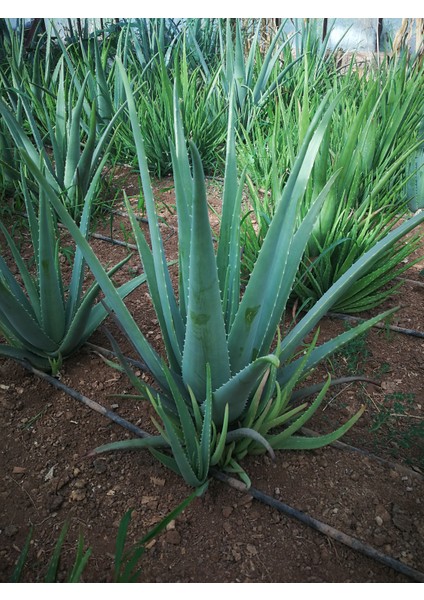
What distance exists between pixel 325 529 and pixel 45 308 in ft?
2.22

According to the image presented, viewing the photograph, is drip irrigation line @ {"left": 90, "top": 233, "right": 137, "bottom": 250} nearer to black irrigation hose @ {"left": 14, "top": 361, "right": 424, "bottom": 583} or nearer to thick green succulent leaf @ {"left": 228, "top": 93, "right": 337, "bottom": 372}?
black irrigation hose @ {"left": 14, "top": 361, "right": 424, "bottom": 583}

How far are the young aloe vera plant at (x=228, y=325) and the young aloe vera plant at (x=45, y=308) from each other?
233 mm

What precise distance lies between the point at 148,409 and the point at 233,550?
34 centimetres

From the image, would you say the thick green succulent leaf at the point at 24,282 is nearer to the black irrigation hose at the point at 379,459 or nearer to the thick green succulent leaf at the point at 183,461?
the thick green succulent leaf at the point at 183,461

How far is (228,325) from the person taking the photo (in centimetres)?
88

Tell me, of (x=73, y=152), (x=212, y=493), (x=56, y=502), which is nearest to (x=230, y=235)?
(x=212, y=493)

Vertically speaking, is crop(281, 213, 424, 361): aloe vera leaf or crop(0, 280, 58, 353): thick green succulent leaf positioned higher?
crop(281, 213, 424, 361): aloe vera leaf

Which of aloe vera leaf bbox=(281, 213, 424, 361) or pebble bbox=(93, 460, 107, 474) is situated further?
pebble bbox=(93, 460, 107, 474)

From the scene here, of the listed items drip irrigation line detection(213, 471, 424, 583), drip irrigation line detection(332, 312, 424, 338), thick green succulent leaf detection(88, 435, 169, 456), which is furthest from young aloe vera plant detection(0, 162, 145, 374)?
drip irrigation line detection(332, 312, 424, 338)

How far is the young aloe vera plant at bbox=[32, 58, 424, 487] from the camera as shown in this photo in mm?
739

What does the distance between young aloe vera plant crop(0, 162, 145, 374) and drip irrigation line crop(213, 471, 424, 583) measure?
17.5 inches

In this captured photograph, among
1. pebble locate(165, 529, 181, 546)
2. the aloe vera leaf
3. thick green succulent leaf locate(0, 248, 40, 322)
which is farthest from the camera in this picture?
thick green succulent leaf locate(0, 248, 40, 322)

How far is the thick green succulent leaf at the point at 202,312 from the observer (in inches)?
23.1

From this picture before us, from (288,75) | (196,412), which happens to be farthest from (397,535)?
(288,75)
